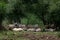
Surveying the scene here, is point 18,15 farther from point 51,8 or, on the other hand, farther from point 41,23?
point 51,8

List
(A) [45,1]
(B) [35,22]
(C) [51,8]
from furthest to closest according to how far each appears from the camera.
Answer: (B) [35,22]
(A) [45,1]
(C) [51,8]

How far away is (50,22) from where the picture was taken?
54.9ft

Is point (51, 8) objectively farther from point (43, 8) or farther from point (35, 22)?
point (35, 22)

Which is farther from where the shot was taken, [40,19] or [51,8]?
[40,19]

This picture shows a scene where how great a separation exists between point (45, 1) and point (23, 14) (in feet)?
8.62

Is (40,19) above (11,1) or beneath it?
beneath

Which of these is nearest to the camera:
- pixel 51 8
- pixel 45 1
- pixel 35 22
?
pixel 51 8

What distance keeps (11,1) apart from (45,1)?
3055 mm

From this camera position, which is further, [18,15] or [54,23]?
[18,15]

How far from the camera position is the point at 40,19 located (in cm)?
1669

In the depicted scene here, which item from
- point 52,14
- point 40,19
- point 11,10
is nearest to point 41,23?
point 40,19

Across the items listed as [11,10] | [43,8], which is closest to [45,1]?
[43,8]

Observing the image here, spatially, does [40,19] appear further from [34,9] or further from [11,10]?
[11,10]

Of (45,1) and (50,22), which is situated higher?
(45,1)
